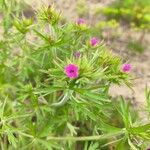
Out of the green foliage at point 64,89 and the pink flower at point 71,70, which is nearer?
the pink flower at point 71,70

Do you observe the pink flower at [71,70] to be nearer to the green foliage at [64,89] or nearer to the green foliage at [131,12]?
the green foliage at [64,89]

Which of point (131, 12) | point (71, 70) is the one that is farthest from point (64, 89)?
point (131, 12)

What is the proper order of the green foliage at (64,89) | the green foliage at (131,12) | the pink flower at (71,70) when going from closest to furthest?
the pink flower at (71,70) → the green foliage at (64,89) → the green foliage at (131,12)

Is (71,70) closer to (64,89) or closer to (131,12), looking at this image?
(64,89)

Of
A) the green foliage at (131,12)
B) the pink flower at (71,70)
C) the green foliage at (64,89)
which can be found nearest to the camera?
the pink flower at (71,70)

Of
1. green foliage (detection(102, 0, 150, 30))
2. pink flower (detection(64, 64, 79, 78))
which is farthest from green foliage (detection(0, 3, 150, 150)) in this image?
green foliage (detection(102, 0, 150, 30))

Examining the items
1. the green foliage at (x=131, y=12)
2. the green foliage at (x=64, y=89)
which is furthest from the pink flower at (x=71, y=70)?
the green foliage at (x=131, y=12)

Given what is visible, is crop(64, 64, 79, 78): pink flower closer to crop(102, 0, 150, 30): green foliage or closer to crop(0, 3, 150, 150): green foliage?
crop(0, 3, 150, 150): green foliage

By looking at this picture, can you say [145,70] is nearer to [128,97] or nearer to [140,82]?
[140,82]
